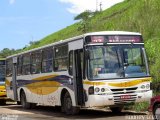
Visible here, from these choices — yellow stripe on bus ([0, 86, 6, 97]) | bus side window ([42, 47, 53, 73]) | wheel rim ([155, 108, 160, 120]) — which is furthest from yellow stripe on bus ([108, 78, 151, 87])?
yellow stripe on bus ([0, 86, 6, 97])

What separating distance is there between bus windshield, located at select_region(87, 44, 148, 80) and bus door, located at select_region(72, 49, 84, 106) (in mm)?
823

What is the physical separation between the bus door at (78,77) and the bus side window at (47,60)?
257 cm

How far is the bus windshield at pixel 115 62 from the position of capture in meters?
15.5

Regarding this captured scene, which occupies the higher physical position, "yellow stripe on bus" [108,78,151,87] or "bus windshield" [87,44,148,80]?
"bus windshield" [87,44,148,80]

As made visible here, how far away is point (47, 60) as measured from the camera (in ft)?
64.1

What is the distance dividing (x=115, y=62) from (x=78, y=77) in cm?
162

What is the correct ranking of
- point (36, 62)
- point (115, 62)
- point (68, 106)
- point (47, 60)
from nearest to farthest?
1. point (115, 62)
2. point (68, 106)
3. point (47, 60)
4. point (36, 62)

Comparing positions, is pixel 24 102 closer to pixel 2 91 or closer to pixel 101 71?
pixel 2 91

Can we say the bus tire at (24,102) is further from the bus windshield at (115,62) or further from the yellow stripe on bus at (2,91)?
the bus windshield at (115,62)

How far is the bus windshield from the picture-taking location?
15.5 metres

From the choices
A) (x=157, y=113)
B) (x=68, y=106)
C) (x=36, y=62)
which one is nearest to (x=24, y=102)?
(x=36, y=62)

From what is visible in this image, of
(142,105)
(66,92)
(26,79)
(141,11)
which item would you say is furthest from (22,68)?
(141,11)

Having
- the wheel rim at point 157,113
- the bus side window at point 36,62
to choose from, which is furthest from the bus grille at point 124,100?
the bus side window at point 36,62

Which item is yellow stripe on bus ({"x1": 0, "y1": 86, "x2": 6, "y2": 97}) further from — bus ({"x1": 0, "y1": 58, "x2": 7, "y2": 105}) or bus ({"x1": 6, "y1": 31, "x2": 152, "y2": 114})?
bus ({"x1": 6, "y1": 31, "x2": 152, "y2": 114})
